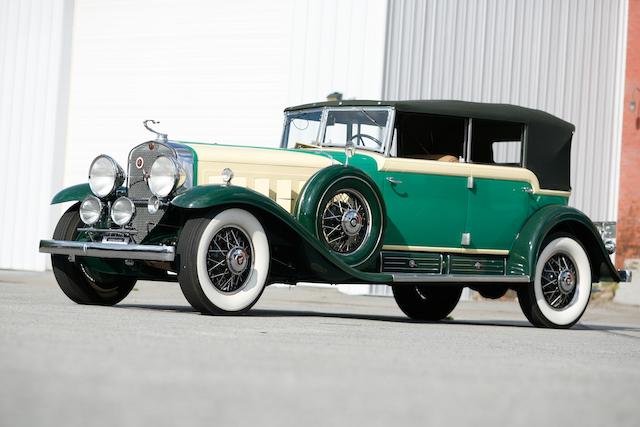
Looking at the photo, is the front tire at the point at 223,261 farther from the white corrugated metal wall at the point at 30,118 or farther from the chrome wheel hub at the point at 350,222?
the white corrugated metal wall at the point at 30,118

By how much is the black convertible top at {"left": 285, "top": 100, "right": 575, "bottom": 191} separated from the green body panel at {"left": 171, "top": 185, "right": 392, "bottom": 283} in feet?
5.32

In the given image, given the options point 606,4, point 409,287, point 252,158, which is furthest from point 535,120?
point 606,4

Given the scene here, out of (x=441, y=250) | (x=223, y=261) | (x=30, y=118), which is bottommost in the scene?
(x=223, y=261)

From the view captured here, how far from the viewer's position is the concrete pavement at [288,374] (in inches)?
132

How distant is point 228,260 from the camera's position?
739 cm

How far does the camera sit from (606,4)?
57.3 ft

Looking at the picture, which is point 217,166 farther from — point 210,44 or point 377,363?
point 210,44

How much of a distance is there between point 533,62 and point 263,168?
915 centimetres

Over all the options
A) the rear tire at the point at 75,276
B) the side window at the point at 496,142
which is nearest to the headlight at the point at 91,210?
the rear tire at the point at 75,276

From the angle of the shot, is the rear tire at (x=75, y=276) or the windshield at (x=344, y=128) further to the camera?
the windshield at (x=344, y=128)

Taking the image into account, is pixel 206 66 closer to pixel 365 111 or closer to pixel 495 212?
pixel 365 111

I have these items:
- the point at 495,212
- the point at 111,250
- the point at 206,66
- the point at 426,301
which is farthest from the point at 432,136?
the point at 206,66

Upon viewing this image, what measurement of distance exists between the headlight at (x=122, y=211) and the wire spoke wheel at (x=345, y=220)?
142cm

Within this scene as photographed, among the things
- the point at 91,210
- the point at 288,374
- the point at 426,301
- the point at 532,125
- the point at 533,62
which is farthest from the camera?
the point at 533,62
